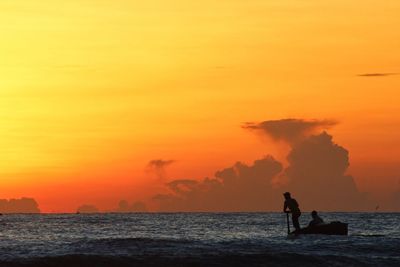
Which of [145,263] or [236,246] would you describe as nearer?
[145,263]

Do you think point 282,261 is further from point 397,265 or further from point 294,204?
point 294,204

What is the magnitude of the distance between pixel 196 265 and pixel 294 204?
53.0 feet

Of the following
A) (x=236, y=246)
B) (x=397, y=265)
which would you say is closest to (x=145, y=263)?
(x=236, y=246)

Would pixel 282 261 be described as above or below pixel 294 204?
below

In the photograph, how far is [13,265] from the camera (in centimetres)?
3102

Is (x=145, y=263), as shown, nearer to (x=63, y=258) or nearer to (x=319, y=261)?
(x=63, y=258)

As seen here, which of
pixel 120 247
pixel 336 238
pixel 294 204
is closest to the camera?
pixel 120 247

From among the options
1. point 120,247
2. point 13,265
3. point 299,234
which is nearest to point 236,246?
point 120,247

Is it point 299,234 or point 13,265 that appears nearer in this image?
point 13,265

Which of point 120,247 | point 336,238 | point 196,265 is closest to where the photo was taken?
point 196,265

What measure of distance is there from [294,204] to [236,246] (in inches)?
347

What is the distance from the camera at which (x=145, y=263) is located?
3152 centimetres

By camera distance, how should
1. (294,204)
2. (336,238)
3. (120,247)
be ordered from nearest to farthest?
(120,247) < (336,238) < (294,204)

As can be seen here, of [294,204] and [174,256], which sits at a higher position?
[294,204]
